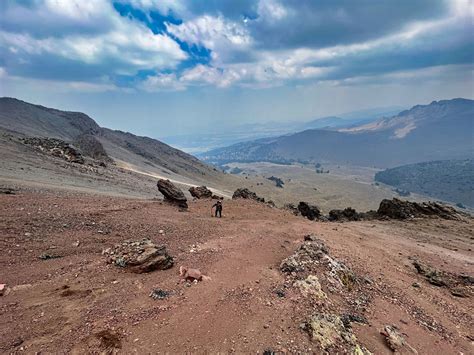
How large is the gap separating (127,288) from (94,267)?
2.24 metres

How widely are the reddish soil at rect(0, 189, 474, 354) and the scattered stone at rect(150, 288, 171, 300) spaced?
0.21 meters

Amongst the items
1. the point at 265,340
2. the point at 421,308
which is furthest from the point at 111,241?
the point at 421,308

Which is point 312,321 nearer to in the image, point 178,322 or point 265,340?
point 265,340

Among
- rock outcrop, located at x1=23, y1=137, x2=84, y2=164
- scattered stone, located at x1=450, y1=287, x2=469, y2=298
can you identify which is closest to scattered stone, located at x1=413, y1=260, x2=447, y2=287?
scattered stone, located at x1=450, y1=287, x2=469, y2=298

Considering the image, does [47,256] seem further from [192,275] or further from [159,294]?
[192,275]

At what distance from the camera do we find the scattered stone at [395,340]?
10.6 metres

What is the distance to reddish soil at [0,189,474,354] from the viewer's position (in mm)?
9102

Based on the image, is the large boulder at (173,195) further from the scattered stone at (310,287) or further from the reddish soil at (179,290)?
the scattered stone at (310,287)

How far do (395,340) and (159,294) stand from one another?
26.7ft

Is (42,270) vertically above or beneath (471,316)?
above

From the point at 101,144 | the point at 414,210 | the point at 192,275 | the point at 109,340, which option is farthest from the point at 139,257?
the point at 101,144

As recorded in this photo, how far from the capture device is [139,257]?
13.3 meters

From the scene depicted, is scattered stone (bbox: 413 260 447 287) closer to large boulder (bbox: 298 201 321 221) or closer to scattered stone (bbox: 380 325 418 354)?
scattered stone (bbox: 380 325 418 354)

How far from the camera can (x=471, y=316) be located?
15359 mm
